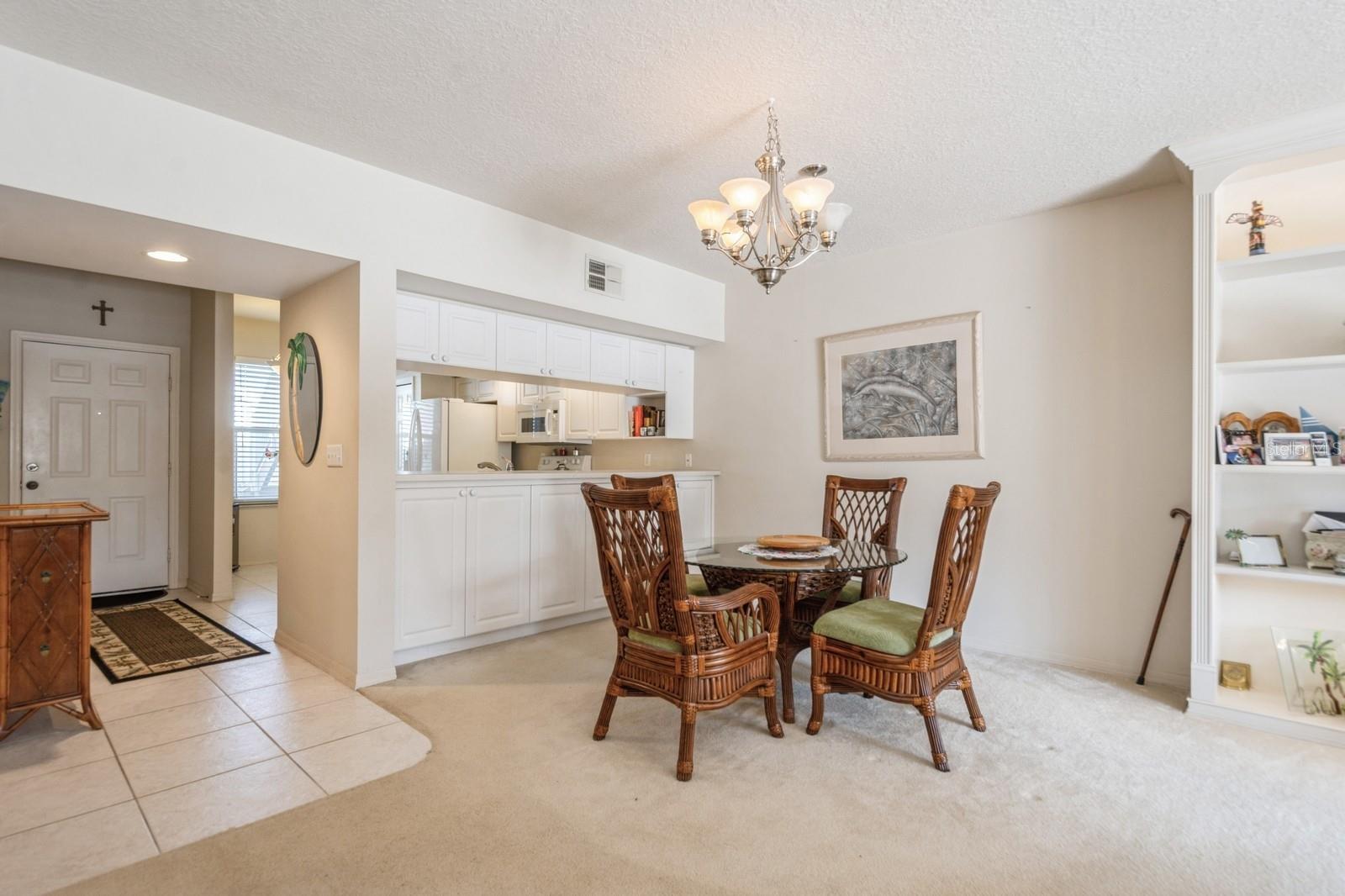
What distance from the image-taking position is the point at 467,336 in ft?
12.6

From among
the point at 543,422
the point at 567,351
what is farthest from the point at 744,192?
the point at 543,422

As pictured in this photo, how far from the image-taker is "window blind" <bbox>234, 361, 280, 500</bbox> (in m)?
6.68

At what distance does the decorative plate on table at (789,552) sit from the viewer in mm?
2723

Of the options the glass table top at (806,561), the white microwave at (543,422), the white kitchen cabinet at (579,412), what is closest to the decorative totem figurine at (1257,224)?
the glass table top at (806,561)

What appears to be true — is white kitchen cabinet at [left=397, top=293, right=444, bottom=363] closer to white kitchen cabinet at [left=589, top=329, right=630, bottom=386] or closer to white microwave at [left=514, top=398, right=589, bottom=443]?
white kitchen cabinet at [left=589, top=329, right=630, bottom=386]

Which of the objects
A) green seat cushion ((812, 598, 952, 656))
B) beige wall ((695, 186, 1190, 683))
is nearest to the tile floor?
green seat cushion ((812, 598, 952, 656))

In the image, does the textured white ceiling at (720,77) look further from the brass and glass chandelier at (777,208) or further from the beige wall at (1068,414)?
the beige wall at (1068,414)

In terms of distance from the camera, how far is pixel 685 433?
17.2 ft

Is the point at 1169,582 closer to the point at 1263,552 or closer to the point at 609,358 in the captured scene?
the point at 1263,552

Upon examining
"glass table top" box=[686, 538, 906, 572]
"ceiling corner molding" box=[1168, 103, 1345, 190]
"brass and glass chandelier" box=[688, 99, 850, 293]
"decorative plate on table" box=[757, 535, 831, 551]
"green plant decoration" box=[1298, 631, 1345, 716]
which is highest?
"ceiling corner molding" box=[1168, 103, 1345, 190]

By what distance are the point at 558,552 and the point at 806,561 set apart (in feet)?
6.38

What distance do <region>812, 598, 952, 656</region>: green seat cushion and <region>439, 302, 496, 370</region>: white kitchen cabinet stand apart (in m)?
2.47

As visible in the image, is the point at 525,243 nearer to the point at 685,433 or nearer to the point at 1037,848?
the point at 685,433

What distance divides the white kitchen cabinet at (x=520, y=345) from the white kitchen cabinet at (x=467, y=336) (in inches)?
1.9
